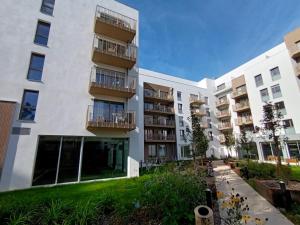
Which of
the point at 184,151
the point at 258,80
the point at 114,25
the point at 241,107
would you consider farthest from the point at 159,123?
the point at 258,80

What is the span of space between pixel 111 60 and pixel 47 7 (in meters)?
6.35

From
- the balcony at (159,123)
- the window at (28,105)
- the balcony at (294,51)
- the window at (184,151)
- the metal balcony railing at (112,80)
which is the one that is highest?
the balcony at (294,51)

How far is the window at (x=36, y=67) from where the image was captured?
11.0 meters

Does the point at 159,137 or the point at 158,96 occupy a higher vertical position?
the point at 158,96

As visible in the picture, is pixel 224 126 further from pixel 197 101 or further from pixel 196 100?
pixel 196 100

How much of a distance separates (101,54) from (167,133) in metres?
20.2

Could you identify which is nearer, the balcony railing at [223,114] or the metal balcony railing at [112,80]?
the metal balcony railing at [112,80]

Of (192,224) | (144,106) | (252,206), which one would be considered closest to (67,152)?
(192,224)

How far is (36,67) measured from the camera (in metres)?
11.3

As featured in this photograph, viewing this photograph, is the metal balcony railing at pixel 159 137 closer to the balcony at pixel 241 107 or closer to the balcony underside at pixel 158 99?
the balcony underside at pixel 158 99

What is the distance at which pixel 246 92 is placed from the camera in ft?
99.5

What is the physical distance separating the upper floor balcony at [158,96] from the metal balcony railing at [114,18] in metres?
13.9

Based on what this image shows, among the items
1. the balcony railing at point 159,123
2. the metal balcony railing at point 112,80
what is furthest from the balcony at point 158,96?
the metal balcony railing at point 112,80

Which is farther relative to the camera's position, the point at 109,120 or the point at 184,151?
the point at 184,151
